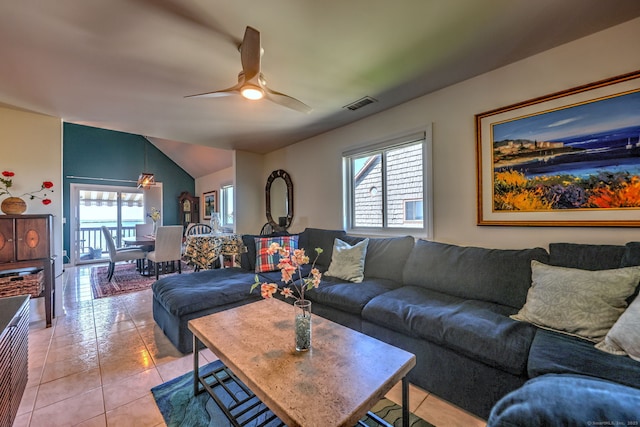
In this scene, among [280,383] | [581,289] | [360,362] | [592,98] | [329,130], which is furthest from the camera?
[329,130]

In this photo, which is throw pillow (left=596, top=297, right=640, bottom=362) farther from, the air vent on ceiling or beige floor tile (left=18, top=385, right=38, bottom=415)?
beige floor tile (left=18, top=385, right=38, bottom=415)

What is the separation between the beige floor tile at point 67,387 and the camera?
166cm

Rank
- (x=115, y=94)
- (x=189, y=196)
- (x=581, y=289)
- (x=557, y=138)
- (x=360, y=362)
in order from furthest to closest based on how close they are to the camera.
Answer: (x=189, y=196)
(x=115, y=94)
(x=557, y=138)
(x=581, y=289)
(x=360, y=362)

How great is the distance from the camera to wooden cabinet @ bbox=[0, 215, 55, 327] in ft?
8.33

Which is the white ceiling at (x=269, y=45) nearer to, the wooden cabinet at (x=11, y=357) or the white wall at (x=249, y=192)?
the wooden cabinet at (x=11, y=357)

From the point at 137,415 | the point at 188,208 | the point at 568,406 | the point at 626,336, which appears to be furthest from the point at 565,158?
the point at 188,208

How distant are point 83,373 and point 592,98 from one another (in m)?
4.22

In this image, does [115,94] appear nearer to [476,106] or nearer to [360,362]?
[360,362]

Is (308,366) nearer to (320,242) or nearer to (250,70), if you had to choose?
(250,70)

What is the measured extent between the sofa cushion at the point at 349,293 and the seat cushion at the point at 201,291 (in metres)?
0.65

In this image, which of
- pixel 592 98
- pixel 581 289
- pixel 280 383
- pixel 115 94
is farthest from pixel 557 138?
pixel 115 94

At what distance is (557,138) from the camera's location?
1976 millimetres

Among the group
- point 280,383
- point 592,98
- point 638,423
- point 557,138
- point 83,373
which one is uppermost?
point 592,98

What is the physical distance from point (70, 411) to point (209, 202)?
6427 millimetres
